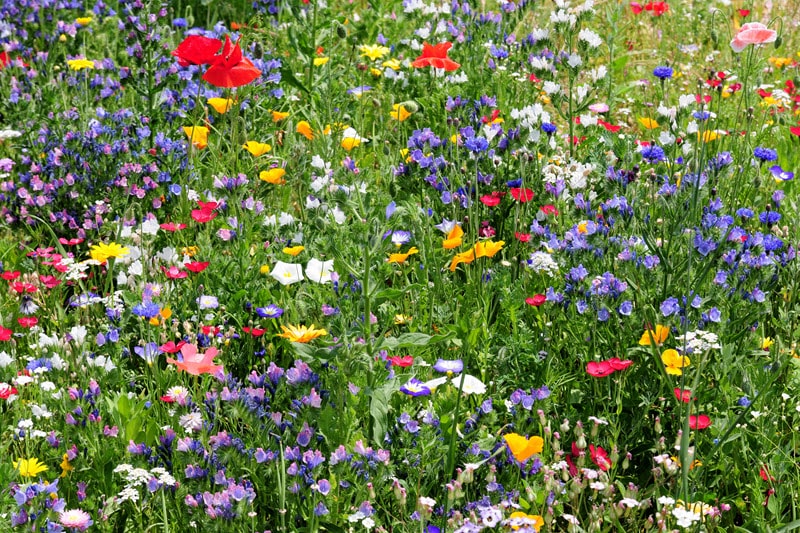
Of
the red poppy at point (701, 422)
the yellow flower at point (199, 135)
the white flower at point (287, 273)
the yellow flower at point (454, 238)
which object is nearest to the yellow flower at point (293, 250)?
the white flower at point (287, 273)

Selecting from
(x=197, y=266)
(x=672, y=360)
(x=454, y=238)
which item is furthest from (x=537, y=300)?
(x=197, y=266)

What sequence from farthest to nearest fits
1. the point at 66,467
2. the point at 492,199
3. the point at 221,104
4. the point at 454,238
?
the point at 221,104, the point at 492,199, the point at 454,238, the point at 66,467

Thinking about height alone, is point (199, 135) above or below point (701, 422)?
above

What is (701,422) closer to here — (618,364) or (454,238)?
(618,364)

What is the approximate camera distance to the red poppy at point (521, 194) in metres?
3.13

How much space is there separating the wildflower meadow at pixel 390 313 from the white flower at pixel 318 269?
0.02 meters

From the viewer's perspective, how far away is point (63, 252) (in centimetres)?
335

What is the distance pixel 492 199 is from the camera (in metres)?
3.27

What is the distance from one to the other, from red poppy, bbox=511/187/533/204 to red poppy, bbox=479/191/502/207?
0.21ft

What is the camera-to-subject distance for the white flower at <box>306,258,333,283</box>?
2714mm

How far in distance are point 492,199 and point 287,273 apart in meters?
0.84

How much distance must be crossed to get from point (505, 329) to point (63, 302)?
156cm

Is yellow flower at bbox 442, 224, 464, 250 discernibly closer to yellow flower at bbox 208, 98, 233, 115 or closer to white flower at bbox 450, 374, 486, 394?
white flower at bbox 450, 374, 486, 394

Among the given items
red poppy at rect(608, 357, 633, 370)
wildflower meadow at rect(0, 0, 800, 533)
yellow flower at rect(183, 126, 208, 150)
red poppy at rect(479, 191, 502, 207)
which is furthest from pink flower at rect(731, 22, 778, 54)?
yellow flower at rect(183, 126, 208, 150)
